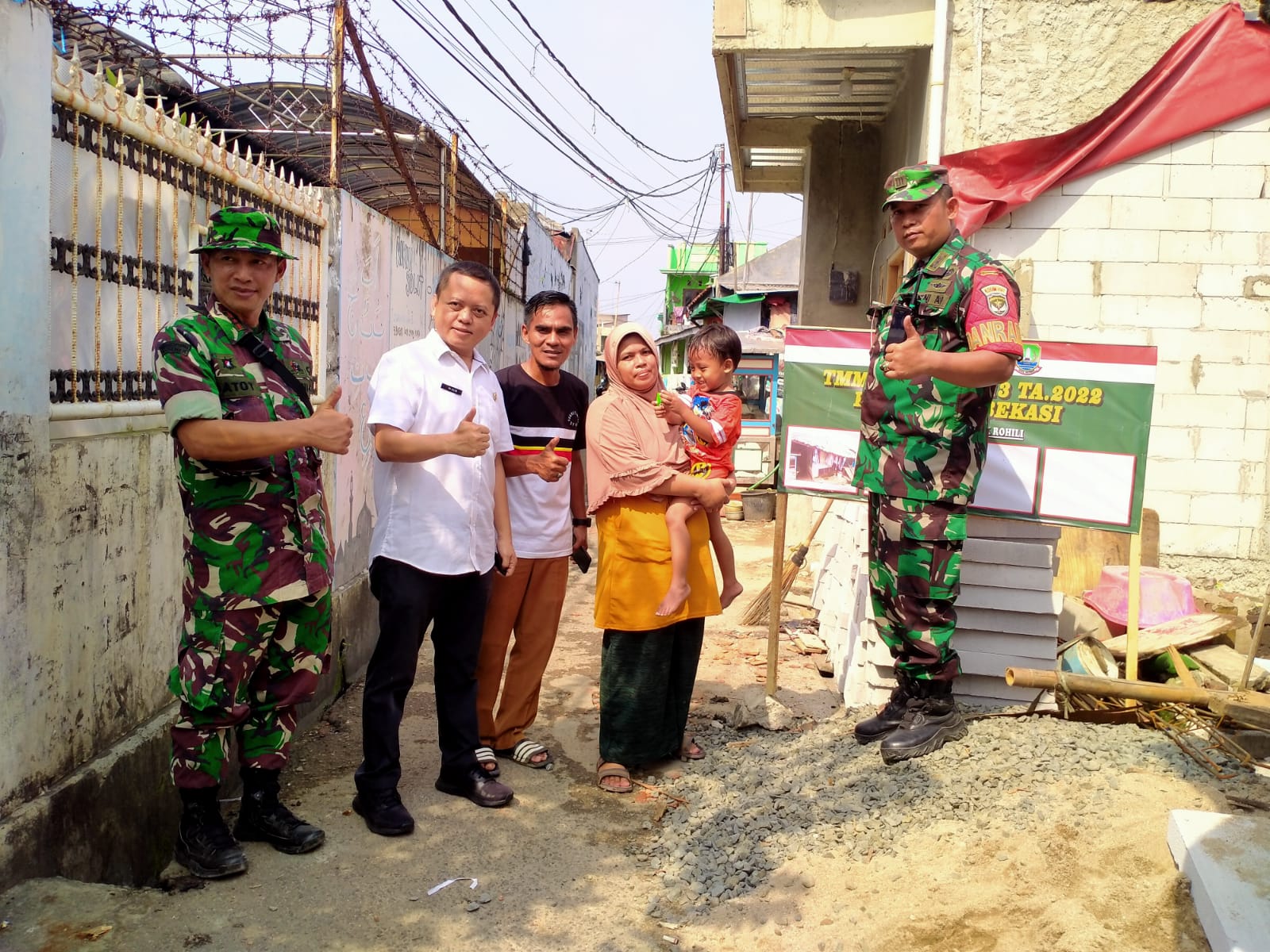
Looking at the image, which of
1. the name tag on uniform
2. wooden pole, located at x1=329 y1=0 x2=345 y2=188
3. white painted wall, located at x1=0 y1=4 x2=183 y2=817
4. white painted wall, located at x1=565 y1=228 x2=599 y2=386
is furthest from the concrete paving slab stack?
white painted wall, located at x1=565 y1=228 x2=599 y2=386

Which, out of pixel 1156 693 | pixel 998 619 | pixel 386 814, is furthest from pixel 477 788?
pixel 1156 693

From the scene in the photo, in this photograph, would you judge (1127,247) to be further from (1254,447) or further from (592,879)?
(592,879)

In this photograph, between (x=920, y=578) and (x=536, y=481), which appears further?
(x=536, y=481)

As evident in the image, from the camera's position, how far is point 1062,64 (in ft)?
20.7

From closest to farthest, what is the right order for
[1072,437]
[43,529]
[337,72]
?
[43,529]
[1072,437]
[337,72]

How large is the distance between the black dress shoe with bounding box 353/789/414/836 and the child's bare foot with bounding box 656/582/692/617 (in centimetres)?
117

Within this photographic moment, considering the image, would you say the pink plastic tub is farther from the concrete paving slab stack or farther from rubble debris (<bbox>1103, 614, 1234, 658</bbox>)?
the concrete paving slab stack

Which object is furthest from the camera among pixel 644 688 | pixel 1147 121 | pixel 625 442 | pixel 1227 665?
pixel 1147 121

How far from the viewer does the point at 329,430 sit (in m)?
2.75

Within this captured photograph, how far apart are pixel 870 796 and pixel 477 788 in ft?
4.79

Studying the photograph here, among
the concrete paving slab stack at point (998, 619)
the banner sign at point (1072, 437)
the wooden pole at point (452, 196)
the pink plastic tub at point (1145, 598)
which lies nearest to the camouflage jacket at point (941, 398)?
the banner sign at point (1072, 437)

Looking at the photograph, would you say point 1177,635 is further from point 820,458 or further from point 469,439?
point 469,439

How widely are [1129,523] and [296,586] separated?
11.4 ft

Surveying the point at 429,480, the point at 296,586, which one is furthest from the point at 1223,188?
the point at 296,586
